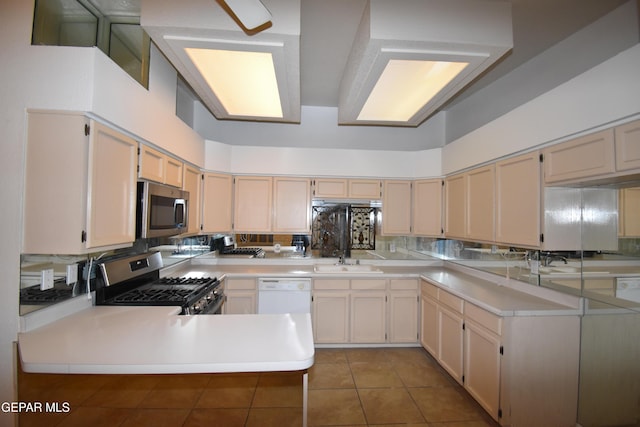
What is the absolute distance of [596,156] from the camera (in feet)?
5.13

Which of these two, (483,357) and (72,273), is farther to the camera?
(483,357)

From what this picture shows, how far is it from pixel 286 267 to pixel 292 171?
4.10 ft

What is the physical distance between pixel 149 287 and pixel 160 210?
0.68 meters

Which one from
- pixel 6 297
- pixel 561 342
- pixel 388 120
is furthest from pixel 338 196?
pixel 6 297

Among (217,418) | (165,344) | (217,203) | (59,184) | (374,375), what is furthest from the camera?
(217,203)

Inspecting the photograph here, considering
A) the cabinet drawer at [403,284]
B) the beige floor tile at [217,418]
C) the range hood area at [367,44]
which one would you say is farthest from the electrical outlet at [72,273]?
the cabinet drawer at [403,284]

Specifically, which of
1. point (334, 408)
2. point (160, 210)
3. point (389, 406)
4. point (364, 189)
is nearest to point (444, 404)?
point (389, 406)

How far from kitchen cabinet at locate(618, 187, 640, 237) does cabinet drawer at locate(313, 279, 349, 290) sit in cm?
221

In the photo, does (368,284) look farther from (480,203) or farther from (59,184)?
(59,184)

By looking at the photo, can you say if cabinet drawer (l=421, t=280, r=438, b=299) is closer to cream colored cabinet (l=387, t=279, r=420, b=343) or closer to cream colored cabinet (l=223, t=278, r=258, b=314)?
cream colored cabinet (l=387, t=279, r=420, b=343)

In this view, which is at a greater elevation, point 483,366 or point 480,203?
point 480,203

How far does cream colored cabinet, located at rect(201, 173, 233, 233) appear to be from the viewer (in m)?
3.04

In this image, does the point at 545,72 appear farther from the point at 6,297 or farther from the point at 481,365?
the point at 6,297

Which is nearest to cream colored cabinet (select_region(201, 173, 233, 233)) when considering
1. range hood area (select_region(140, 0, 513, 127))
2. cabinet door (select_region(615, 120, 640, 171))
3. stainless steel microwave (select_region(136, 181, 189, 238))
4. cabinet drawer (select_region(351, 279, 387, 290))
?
stainless steel microwave (select_region(136, 181, 189, 238))
